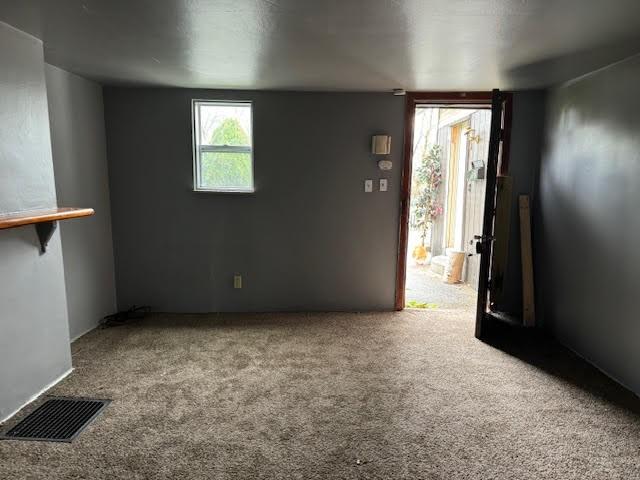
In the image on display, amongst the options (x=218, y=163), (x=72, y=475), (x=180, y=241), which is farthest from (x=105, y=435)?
(x=218, y=163)

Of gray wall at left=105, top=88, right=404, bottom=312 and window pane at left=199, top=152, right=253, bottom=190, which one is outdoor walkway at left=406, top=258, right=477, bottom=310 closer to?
gray wall at left=105, top=88, right=404, bottom=312

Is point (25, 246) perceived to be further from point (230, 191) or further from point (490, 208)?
point (490, 208)

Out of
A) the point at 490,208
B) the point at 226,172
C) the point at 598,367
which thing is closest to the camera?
the point at 598,367

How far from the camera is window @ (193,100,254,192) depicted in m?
3.67

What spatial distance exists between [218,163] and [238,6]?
6.79ft

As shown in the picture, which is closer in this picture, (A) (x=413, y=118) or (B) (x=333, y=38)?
(B) (x=333, y=38)

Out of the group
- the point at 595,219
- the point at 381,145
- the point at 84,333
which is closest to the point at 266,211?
the point at 381,145

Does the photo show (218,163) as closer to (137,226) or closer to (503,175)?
(137,226)

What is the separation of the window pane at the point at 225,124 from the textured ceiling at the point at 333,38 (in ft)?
1.59

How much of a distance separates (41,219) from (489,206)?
3.04 metres

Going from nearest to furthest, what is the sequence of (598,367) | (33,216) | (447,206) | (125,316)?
(33,216) < (598,367) < (125,316) < (447,206)

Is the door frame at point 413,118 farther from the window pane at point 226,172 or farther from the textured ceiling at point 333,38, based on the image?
the window pane at point 226,172

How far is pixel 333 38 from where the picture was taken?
217 cm

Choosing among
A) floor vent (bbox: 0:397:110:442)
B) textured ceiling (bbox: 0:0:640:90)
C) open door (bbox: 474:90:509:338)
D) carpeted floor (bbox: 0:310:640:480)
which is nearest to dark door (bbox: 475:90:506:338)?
open door (bbox: 474:90:509:338)
